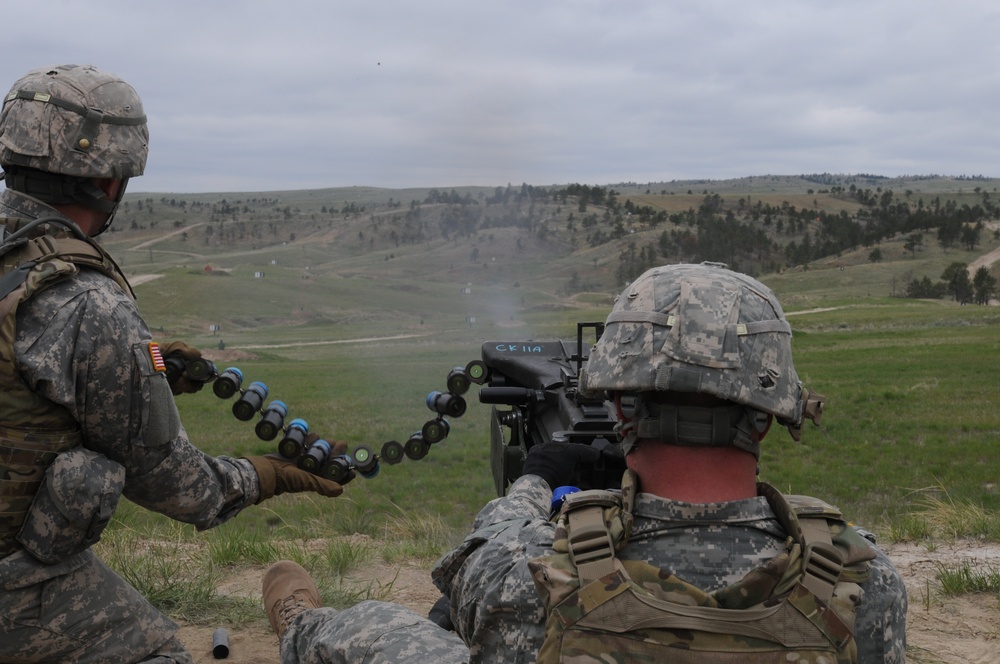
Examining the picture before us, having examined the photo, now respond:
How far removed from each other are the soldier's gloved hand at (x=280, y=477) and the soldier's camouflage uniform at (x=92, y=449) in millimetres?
493

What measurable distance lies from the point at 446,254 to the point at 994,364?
35826mm

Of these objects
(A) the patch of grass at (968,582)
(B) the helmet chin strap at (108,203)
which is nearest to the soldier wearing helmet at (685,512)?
(B) the helmet chin strap at (108,203)

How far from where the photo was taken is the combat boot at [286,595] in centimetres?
453

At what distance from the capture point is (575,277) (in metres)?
44.6

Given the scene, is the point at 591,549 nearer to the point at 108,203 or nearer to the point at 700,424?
the point at 700,424

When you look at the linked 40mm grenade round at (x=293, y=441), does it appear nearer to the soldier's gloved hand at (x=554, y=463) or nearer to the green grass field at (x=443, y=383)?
the green grass field at (x=443, y=383)

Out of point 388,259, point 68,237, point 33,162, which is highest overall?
point 33,162

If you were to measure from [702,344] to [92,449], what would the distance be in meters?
2.27

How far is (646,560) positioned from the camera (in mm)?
2459

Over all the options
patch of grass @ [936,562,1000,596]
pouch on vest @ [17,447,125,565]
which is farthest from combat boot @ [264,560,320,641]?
patch of grass @ [936,562,1000,596]

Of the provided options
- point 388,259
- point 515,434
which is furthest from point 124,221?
point 515,434

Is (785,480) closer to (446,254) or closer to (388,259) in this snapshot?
(446,254)

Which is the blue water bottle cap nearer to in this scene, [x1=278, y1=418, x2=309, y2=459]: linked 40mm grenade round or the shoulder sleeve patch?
the shoulder sleeve patch

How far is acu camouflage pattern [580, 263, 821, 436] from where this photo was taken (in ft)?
8.15
